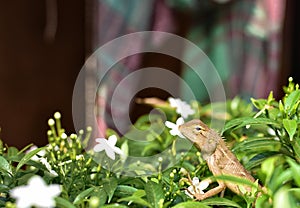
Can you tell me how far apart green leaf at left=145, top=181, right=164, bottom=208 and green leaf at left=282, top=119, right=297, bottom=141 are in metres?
0.21

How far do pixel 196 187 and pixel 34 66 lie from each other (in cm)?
231

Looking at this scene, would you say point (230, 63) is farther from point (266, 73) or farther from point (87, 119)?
point (87, 119)

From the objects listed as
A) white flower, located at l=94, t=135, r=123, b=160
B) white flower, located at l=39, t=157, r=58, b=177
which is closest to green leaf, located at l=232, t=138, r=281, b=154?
white flower, located at l=94, t=135, r=123, b=160

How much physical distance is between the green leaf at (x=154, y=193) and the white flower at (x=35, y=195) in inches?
6.9

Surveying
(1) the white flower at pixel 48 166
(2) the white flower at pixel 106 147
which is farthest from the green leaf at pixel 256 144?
(1) the white flower at pixel 48 166

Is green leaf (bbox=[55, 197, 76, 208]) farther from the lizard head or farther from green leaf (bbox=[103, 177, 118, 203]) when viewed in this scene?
the lizard head

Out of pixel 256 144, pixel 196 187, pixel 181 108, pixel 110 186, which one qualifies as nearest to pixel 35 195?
pixel 110 186

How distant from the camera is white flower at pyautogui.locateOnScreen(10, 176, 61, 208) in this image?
2.10 ft

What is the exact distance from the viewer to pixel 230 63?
3014mm

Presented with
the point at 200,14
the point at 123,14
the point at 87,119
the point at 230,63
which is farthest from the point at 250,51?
the point at 87,119

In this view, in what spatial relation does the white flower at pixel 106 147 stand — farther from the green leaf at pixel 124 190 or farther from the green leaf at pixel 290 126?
the green leaf at pixel 290 126

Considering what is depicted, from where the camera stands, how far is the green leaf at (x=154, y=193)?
2.63 ft

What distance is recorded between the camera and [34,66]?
3.10 m

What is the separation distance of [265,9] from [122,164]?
2.05 meters
